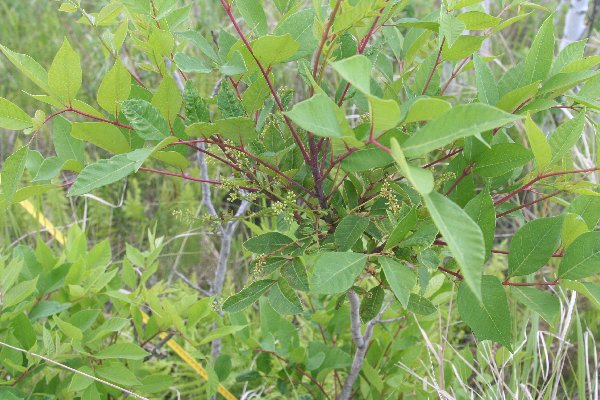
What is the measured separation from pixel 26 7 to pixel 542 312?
3.42 metres

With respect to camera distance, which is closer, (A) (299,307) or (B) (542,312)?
(B) (542,312)

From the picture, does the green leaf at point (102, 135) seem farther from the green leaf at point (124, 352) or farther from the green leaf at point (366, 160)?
the green leaf at point (124, 352)

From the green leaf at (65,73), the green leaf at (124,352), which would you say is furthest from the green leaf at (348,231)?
the green leaf at (124,352)

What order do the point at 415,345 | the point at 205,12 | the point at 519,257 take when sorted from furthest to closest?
the point at 205,12
the point at 415,345
the point at 519,257

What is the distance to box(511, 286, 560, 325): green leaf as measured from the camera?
0.71 m

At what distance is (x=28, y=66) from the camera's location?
2.23ft

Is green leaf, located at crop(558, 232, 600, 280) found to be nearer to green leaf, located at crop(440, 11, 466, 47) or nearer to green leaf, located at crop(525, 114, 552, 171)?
green leaf, located at crop(525, 114, 552, 171)

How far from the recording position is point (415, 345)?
124 cm

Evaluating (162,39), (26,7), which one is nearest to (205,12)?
(26,7)

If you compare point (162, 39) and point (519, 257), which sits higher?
point (162, 39)

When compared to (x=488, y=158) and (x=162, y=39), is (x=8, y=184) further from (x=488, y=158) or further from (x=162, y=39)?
(x=488, y=158)

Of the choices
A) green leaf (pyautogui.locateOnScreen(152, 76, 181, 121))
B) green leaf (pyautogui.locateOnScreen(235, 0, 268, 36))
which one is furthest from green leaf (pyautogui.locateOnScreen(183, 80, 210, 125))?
green leaf (pyautogui.locateOnScreen(235, 0, 268, 36))

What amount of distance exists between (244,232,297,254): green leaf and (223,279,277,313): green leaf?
0.04 metres

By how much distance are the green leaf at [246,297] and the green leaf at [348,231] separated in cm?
15
